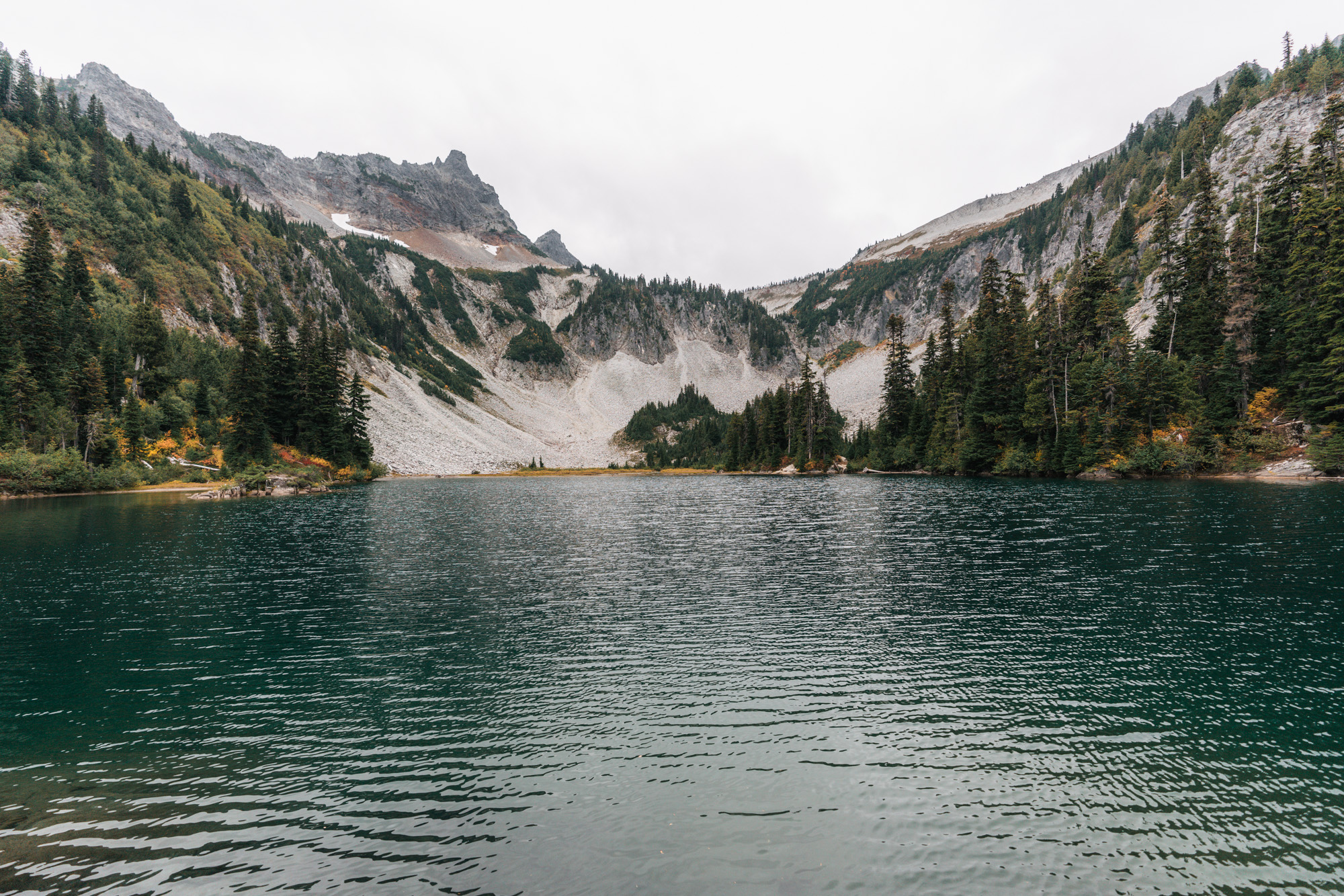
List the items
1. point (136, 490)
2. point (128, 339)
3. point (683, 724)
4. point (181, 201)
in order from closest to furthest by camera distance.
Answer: point (683, 724)
point (136, 490)
point (128, 339)
point (181, 201)

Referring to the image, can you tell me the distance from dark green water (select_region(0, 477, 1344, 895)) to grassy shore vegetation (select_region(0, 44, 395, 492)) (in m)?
64.1

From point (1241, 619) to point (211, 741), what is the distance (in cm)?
3183

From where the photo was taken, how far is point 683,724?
12938 millimetres

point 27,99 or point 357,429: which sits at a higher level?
point 27,99

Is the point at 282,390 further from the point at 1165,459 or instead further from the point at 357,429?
the point at 1165,459

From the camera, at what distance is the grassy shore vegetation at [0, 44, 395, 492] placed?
2963 inches

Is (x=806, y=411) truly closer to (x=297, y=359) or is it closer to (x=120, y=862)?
(x=297, y=359)

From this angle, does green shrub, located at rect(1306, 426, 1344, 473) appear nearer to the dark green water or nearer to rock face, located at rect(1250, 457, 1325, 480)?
rock face, located at rect(1250, 457, 1325, 480)

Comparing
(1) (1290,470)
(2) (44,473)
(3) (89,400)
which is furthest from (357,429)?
(1) (1290,470)

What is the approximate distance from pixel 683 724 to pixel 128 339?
395 feet

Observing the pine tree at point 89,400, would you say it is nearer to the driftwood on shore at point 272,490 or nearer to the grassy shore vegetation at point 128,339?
the grassy shore vegetation at point 128,339

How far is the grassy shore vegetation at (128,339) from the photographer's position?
7525cm

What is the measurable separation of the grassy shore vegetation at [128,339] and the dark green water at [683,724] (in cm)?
6412

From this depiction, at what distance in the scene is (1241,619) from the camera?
63.8 feet
